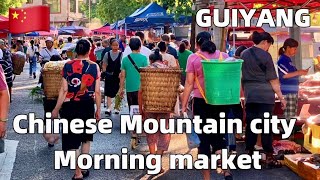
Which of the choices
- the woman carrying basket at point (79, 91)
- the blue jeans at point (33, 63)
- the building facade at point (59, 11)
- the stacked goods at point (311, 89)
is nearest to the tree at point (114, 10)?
the blue jeans at point (33, 63)

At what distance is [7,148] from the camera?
31.8 feet

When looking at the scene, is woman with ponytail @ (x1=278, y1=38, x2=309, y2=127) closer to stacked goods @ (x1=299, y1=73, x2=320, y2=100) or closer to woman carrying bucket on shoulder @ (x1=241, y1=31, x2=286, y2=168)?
stacked goods @ (x1=299, y1=73, x2=320, y2=100)

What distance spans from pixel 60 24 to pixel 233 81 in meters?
78.7

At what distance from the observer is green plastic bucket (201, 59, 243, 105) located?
663 centimetres

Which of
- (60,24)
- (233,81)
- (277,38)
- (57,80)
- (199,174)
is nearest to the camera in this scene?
(233,81)

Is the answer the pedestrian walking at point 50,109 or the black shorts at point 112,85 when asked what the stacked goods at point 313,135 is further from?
the black shorts at point 112,85

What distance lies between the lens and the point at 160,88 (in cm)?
768

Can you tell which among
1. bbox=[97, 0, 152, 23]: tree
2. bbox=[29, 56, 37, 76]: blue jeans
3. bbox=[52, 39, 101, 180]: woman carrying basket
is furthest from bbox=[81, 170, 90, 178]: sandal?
bbox=[97, 0, 152, 23]: tree

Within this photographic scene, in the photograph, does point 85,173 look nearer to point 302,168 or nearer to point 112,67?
point 302,168

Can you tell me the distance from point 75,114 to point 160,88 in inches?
47.1

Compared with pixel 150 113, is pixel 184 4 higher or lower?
higher

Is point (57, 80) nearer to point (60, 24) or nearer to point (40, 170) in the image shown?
point (40, 170)

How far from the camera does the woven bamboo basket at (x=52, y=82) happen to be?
9117mm

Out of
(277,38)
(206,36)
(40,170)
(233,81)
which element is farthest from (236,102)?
(277,38)
